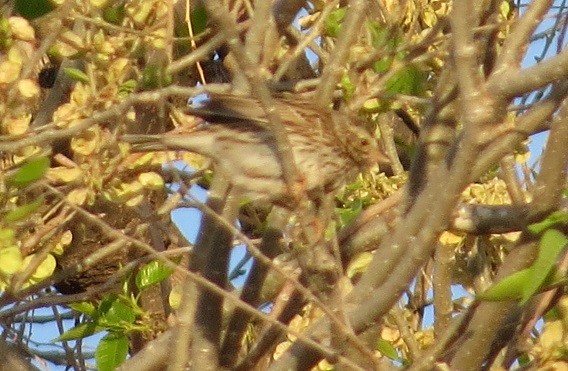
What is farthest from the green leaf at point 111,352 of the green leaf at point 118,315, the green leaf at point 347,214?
the green leaf at point 347,214

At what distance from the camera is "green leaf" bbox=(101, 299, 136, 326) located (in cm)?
369

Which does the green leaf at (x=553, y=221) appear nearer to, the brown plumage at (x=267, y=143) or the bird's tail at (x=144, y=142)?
the brown plumage at (x=267, y=143)

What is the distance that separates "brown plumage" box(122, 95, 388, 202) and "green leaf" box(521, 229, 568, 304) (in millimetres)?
1149

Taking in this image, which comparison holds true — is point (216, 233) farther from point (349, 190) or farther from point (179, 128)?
point (349, 190)

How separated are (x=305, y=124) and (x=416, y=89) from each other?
501 millimetres

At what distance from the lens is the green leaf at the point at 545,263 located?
7.98ft

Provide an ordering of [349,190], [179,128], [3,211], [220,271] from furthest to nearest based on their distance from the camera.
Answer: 1. [349,190]
2. [179,128]
3. [220,271]
4. [3,211]

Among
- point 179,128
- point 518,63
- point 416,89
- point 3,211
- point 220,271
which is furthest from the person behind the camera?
point 179,128

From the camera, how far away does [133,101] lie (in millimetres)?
3189

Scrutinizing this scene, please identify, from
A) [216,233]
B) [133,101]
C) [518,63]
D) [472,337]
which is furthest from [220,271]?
[518,63]

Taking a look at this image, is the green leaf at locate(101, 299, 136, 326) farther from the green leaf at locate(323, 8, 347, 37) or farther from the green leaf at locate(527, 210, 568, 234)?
the green leaf at locate(527, 210, 568, 234)

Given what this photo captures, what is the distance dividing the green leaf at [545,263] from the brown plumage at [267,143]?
1149 mm

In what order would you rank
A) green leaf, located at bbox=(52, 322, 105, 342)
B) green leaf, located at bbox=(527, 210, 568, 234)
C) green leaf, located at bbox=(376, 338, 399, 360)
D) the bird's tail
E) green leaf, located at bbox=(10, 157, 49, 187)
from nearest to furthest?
green leaf, located at bbox=(527, 210, 568, 234), green leaf, located at bbox=(10, 157, 49, 187), the bird's tail, green leaf, located at bbox=(376, 338, 399, 360), green leaf, located at bbox=(52, 322, 105, 342)

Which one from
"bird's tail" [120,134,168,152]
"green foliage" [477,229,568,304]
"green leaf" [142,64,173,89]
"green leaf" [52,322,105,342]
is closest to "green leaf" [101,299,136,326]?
"green leaf" [52,322,105,342]
